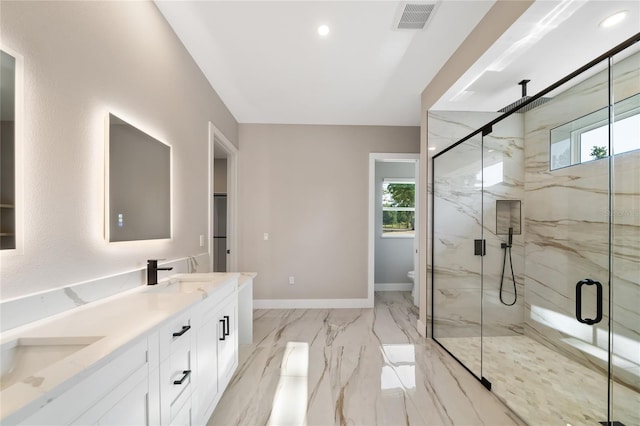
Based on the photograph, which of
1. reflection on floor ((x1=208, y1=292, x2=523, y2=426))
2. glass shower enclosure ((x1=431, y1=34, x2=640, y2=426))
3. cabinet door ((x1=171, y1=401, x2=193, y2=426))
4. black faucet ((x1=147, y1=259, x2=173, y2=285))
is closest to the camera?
cabinet door ((x1=171, y1=401, x2=193, y2=426))

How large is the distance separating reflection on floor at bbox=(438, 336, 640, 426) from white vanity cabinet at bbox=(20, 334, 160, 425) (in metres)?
2.26

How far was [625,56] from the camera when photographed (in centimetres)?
146

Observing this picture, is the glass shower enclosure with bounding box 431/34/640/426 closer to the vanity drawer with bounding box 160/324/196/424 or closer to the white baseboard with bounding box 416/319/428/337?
the white baseboard with bounding box 416/319/428/337

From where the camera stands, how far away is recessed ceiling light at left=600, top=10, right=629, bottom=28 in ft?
5.75

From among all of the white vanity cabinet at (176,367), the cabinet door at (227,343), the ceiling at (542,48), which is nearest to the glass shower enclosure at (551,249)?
the ceiling at (542,48)

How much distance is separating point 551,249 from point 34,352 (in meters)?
3.14

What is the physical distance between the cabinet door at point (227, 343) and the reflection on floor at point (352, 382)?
219 mm

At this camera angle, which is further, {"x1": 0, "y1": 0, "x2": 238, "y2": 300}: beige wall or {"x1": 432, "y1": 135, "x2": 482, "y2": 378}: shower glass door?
{"x1": 432, "y1": 135, "x2": 482, "y2": 378}: shower glass door

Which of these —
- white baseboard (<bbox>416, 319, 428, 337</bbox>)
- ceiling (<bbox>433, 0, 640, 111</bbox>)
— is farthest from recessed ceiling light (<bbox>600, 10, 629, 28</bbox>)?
white baseboard (<bbox>416, 319, 428, 337</bbox>)

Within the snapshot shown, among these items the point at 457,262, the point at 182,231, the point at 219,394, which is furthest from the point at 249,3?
the point at 457,262

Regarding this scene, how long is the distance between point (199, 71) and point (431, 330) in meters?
3.65

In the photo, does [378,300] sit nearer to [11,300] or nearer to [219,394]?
[219,394]

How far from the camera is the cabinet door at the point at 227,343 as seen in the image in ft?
6.22

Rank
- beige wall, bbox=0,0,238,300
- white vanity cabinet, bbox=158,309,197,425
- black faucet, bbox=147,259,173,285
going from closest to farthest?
1. beige wall, bbox=0,0,238,300
2. white vanity cabinet, bbox=158,309,197,425
3. black faucet, bbox=147,259,173,285
